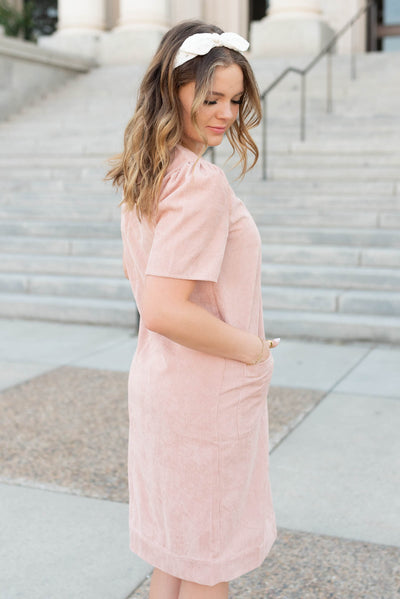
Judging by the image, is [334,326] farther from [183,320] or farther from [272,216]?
[183,320]

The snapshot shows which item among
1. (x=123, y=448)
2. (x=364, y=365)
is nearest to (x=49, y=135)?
(x=364, y=365)

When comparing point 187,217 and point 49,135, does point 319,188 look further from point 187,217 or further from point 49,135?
point 187,217

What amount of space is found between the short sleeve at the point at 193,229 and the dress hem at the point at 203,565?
0.68 meters

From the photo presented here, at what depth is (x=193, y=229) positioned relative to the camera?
160 cm

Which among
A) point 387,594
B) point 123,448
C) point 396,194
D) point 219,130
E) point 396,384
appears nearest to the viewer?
point 219,130

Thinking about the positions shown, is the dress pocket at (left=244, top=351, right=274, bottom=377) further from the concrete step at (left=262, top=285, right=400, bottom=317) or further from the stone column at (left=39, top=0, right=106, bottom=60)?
the stone column at (left=39, top=0, right=106, bottom=60)

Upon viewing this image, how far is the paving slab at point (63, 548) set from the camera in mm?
2748

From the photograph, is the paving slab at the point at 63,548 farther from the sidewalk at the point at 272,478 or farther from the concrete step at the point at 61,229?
the concrete step at the point at 61,229

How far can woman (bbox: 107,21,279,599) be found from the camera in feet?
5.33

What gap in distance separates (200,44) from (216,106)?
0.13m

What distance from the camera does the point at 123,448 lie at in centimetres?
412

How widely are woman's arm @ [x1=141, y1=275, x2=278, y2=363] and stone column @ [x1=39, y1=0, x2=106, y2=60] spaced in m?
16.1

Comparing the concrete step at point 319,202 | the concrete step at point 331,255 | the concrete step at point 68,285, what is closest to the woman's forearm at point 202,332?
the concrete step at point 68,285

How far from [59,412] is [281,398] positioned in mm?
1419
